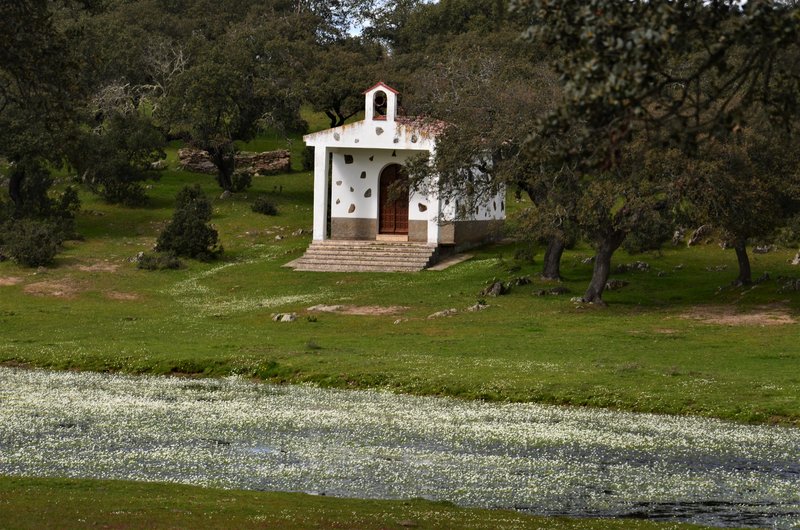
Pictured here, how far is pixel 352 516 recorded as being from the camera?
1894 centimetres

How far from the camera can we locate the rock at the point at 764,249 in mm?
62250

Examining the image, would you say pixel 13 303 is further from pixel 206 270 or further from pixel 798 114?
pixel 798 114

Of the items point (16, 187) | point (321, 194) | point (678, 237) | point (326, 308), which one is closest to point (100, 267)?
point (321, 194)

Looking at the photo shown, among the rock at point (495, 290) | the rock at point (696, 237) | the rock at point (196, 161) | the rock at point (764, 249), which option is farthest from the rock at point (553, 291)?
the rock at point (196, 161)

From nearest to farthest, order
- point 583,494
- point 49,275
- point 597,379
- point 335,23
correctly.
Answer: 1. point 583,494
2. point 597,379
3. point 49,275
4. point 335,23

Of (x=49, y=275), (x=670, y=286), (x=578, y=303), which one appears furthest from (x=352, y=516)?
(x=49, y=275)

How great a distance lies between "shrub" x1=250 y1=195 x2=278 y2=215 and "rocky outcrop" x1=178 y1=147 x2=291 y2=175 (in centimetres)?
1446

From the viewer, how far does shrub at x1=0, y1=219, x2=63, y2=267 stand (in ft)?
207

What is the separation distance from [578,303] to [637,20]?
127ft

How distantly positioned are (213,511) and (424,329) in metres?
28.6

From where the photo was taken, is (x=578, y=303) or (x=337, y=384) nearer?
(x=337, y=384)

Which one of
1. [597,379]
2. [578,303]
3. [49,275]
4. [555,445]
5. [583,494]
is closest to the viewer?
[583,494]

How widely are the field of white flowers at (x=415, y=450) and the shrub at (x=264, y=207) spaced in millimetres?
43903

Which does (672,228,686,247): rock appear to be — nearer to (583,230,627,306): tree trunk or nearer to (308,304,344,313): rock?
(583,230,627,306): tree trunk
